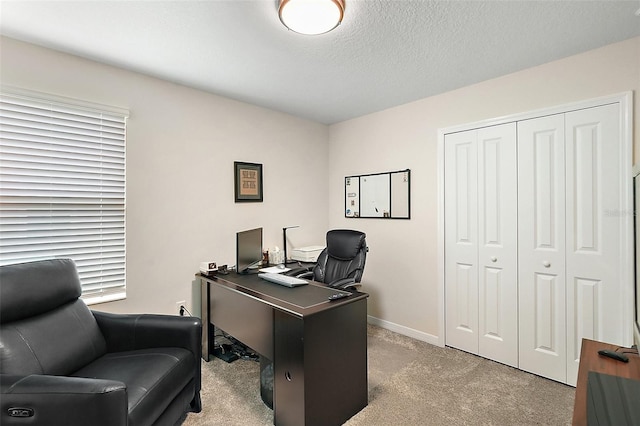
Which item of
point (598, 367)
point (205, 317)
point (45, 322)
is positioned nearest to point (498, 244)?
point (598, 367)

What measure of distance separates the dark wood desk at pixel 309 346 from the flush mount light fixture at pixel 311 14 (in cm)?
169

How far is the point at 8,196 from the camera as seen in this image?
203cm

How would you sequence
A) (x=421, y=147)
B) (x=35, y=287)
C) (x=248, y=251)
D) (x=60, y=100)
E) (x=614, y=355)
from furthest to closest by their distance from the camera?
(x=421, y=147)
(x=248, y=251)
(x=60, y=100)
(x=35, y=287)
(x=614, y=355)

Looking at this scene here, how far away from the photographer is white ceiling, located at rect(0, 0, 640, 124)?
176 cm

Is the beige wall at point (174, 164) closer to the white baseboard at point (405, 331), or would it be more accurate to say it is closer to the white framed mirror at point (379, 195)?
the white framed mirror at point (379, 195)

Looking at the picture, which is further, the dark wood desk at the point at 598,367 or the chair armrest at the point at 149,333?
the chair armrest at the point at 149,333

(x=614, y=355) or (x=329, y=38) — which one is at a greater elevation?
(x=329, y=38)

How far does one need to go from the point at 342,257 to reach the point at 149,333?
1.84 metres

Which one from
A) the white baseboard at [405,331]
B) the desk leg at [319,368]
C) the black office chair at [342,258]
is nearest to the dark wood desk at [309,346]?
the desk leg at [319,368]

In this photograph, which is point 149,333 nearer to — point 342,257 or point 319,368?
point 319,368

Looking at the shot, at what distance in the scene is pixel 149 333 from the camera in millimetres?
2002

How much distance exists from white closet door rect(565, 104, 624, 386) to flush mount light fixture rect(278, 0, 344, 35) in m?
2.01

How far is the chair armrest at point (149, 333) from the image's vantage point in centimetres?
199

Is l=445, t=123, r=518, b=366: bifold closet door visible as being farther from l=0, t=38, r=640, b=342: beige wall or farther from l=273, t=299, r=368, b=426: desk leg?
l=273, t=299, r=368, b=426: desk leg
